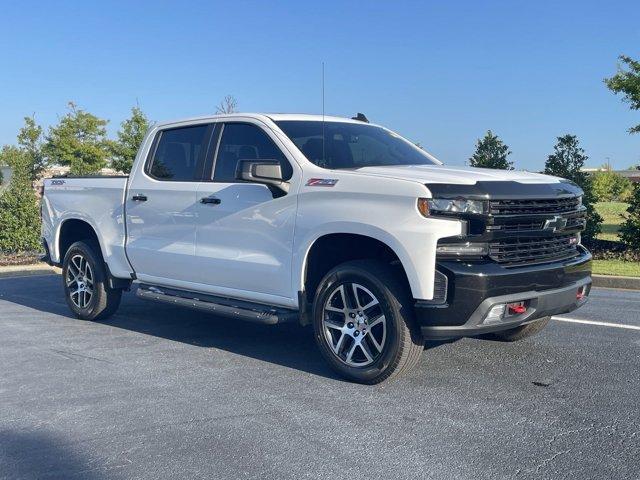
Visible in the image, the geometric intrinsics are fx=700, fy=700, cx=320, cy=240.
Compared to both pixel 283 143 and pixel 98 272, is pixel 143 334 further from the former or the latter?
pixel 283 143

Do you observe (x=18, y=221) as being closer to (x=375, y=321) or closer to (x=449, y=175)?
(x=375, y=321)

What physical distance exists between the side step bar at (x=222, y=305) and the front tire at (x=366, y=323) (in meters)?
0.37

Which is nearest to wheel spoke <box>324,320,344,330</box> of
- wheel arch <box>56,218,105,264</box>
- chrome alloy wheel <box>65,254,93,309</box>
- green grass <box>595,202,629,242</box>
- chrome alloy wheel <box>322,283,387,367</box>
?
chrome alloy wheel <box>322,283,387,367</box>

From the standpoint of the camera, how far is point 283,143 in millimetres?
5730

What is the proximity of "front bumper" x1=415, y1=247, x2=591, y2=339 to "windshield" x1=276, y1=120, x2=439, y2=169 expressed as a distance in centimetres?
152

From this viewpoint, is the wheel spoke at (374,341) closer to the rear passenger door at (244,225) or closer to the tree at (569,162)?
the rear passenger door at (244,225)

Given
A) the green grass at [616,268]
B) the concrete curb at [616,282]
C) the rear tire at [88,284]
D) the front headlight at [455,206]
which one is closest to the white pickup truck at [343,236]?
the front headlight at [455,206]

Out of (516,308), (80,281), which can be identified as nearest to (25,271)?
(80,281)

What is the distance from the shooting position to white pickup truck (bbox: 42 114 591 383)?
4.64 meters

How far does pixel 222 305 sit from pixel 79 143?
1246 inches

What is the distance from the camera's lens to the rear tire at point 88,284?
7.45m

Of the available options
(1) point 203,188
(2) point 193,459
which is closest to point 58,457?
(2) point 193,459

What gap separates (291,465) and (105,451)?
1.08m

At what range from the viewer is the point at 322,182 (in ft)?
17.2
